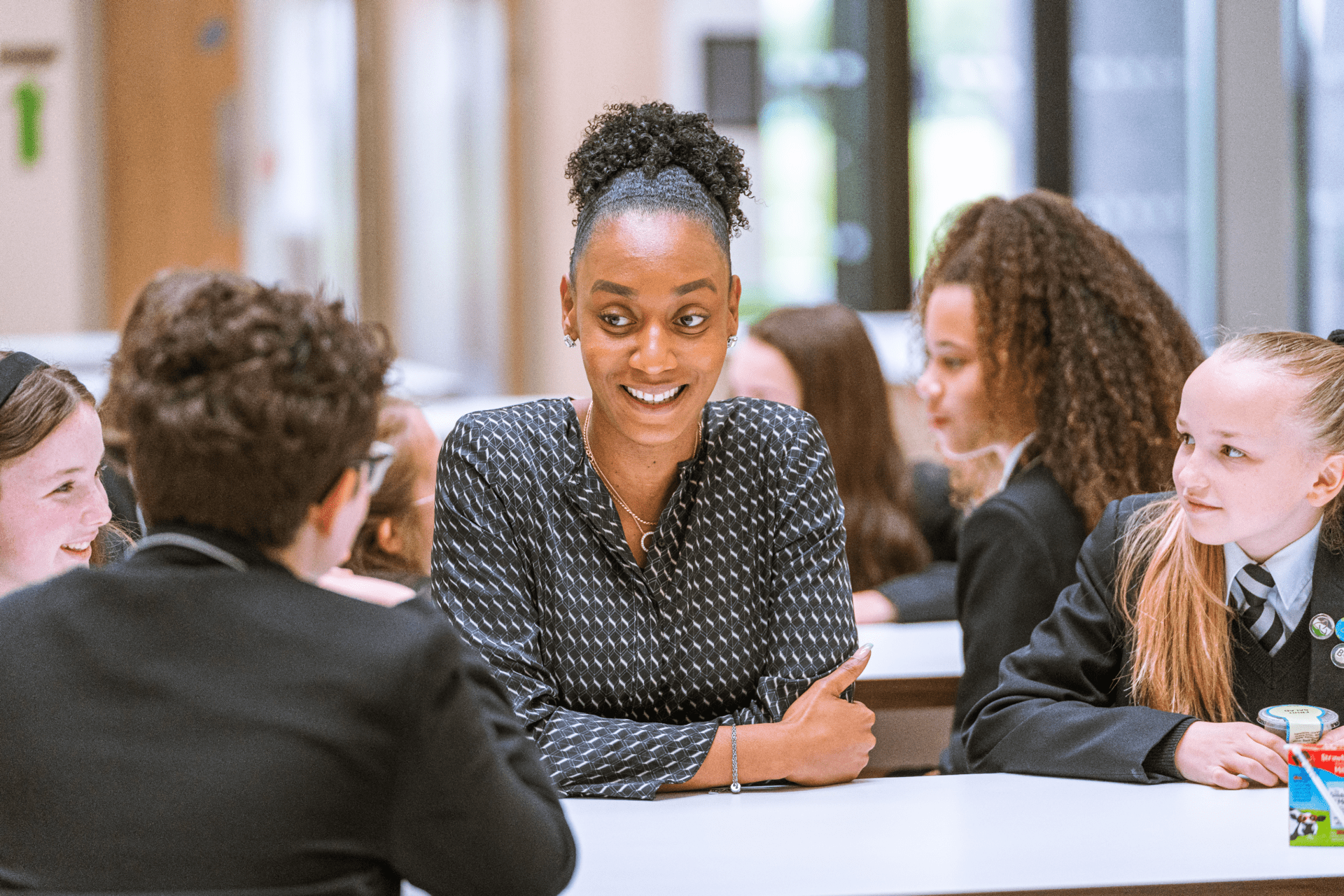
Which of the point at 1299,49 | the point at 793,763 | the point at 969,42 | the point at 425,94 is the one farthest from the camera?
the point at 425,94

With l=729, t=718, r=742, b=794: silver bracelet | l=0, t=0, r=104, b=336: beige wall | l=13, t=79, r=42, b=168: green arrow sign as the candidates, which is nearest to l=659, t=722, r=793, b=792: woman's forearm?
l=729, t=718, r=742, b=794: silver bracelet

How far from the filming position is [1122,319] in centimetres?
227

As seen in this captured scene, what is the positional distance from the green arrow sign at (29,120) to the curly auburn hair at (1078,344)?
4594 mm

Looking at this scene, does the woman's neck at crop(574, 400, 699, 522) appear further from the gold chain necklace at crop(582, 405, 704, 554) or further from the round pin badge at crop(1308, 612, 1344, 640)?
the round pin badge at crop(1308, 612, 1344, 640)

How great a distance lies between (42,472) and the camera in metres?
1.72

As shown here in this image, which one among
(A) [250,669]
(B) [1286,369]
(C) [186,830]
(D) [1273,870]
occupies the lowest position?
(D) [1273,870]

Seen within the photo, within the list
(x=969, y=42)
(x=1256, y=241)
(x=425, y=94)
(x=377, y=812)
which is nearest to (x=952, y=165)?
(x=969, y=42)

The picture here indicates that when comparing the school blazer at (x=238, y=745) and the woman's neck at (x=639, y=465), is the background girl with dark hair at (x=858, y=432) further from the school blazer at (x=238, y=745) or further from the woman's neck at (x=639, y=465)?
the school blazer at (x=238, y=745)

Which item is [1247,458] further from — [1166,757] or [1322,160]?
[1322,160]

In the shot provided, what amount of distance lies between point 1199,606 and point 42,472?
1.55 m

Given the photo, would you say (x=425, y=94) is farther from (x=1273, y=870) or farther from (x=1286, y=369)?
(x=1273, y=870)

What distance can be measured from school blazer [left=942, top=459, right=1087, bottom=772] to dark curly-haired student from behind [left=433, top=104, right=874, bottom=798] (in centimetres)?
50

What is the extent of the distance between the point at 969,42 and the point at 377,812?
14.9ft

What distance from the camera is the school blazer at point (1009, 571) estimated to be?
2066 millimetres
